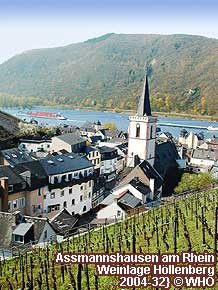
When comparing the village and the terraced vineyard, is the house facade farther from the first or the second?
the terraced vineyard

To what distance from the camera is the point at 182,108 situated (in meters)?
104

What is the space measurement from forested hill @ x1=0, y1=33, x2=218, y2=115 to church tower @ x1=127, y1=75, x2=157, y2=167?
190ft

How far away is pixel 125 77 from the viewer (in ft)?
467

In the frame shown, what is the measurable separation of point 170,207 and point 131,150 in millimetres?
15838

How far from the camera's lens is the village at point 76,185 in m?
15.0

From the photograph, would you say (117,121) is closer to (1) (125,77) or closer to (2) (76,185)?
(1) (125,77)

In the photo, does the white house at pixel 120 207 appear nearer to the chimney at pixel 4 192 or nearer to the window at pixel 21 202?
the window at pixel 21 202

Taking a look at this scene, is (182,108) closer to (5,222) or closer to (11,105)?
(11,105)

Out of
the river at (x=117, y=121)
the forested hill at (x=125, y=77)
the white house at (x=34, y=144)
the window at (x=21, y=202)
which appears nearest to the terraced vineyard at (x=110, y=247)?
the window at (x=21, y=202)

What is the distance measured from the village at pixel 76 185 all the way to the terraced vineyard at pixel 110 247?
258 centimetres

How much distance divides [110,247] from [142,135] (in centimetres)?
1945

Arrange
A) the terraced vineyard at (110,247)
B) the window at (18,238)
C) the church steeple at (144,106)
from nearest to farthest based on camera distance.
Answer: the terraced vineyard at (110,247) < the window at (18,238) < the church steeple at (144,106)

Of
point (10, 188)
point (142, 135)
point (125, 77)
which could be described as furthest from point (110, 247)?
point (125, 77)

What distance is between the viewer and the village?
15.0 metres
